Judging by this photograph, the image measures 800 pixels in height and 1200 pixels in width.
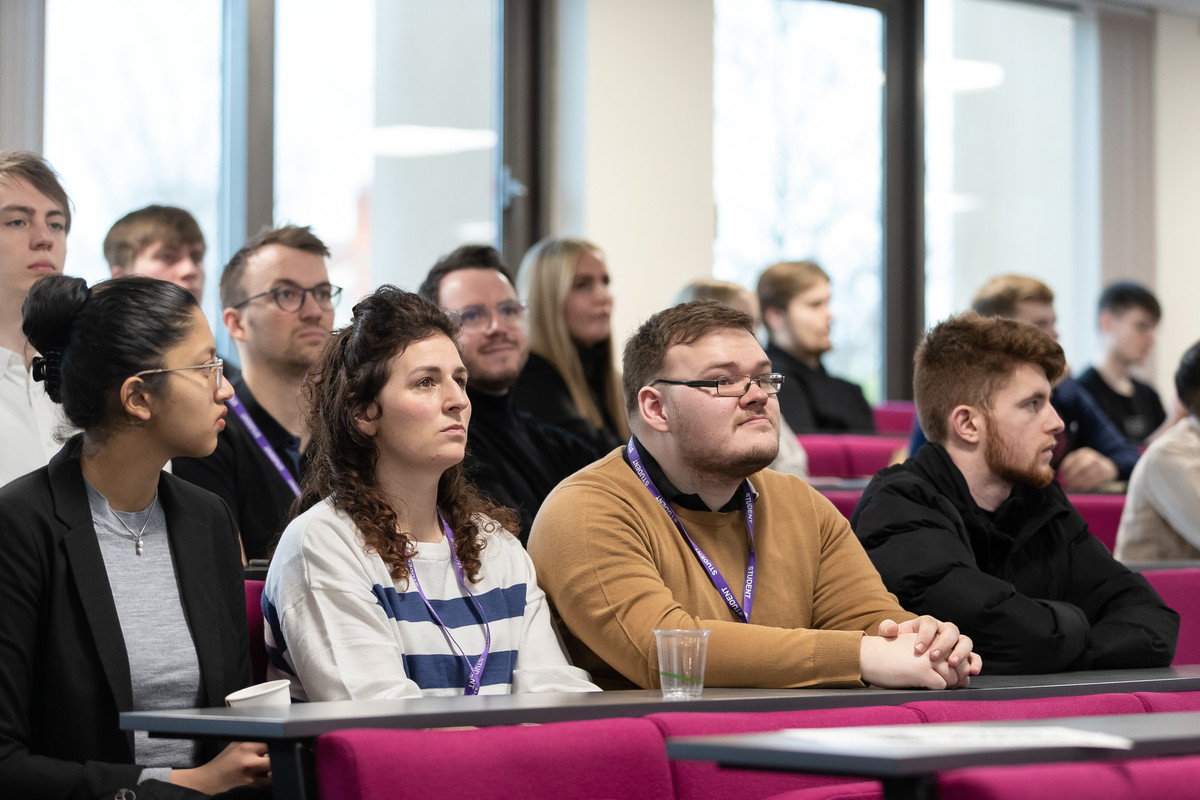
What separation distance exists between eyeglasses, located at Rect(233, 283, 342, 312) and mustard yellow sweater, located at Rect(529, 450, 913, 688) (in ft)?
3.92

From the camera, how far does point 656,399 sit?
2514 millimetres

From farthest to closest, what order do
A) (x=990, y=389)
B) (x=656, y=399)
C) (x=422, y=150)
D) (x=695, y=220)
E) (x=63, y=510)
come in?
1. (x=695, y=220)
2. (x=422, y=150)
3. (x=990, y=389)
4. (x=656, y=399)
5. (x=63, y=510)

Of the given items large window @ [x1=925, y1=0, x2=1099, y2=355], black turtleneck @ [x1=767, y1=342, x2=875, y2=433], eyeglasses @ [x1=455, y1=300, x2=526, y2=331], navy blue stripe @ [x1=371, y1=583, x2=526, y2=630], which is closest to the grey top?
navy blue stripe @ [x1=371, y1=583, x2=526, y2=630]

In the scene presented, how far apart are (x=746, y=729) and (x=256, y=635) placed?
0.94m

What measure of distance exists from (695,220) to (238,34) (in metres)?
2.34

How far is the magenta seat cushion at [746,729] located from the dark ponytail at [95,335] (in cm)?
99

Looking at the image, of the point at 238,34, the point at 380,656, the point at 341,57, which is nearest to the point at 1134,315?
the point at 341,57

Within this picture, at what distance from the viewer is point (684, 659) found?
1.92m

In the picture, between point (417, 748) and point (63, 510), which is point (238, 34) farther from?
point (417, 748)

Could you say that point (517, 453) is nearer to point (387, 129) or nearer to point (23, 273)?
point (23, 273)

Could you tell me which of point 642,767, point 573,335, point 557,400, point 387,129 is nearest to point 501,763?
point 642,767

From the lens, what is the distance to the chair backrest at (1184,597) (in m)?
2.94

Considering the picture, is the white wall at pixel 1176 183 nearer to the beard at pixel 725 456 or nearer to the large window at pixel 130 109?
the large window at pixel 130 109

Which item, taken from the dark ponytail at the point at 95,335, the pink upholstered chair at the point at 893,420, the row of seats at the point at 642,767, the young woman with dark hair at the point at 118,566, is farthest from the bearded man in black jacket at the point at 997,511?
the pink upholstered chair at the point at 893,420
